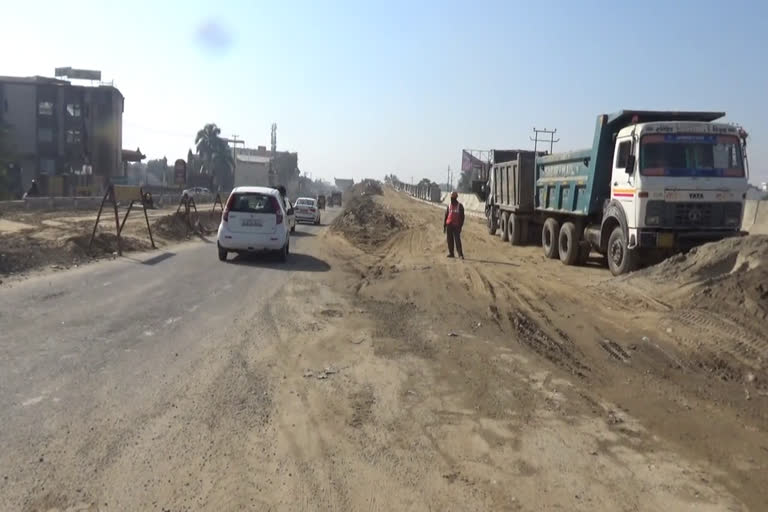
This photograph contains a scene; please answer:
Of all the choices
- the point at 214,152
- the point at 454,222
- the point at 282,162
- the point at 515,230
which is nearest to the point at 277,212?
the point at 454,222

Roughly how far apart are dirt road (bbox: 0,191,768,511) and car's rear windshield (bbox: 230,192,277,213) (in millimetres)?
5394

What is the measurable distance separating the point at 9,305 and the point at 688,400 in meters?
9.10

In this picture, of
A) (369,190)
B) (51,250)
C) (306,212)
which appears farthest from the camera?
(369,190)

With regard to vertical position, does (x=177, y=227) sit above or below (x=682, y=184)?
below

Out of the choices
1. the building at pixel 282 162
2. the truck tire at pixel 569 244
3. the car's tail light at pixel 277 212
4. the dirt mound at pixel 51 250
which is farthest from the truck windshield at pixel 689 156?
the building at pixel 282 162

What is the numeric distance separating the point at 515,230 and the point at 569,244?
236 inches

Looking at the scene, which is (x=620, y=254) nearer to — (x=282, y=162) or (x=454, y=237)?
(x=454, y=237)

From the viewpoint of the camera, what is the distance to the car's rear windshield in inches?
657

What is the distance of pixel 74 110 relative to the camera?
68.7 m

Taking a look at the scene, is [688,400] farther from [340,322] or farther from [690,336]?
[340,322]

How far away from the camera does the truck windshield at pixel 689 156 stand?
13359mm

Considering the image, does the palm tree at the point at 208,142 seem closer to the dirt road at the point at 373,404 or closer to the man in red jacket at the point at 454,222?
the man in red jacket at the point at 454,222

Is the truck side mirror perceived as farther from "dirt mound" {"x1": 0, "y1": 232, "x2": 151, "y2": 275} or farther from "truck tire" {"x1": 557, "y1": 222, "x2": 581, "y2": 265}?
"dirt mound" {"x1": 0, "y1": 232, "x2": 151, "y2": 275}

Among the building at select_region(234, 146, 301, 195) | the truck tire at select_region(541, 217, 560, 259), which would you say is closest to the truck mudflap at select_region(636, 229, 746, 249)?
the truck tire at select_region(541, 217, 560, 259)
